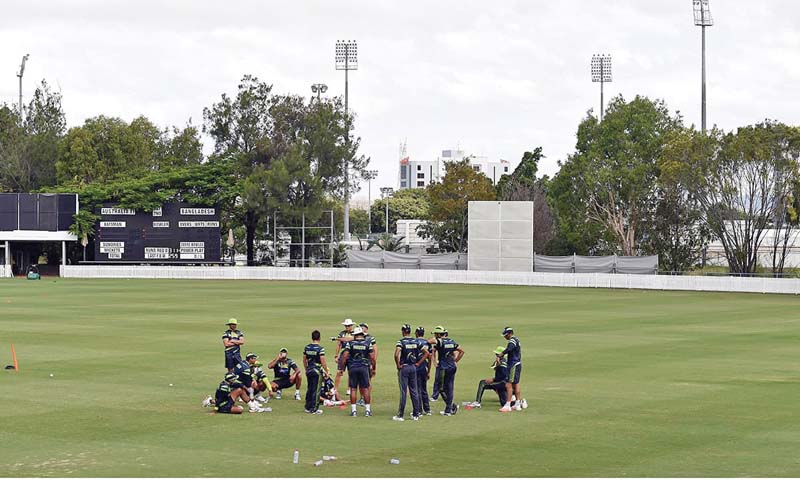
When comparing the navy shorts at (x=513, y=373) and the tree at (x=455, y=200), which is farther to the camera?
the tree at (x=455, y=200)

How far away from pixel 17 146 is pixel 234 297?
76156 millimetres

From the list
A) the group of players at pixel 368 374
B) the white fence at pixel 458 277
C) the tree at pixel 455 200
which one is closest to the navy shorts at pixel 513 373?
the group of players at pixel 368 374

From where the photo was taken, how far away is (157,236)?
9000 centimetres

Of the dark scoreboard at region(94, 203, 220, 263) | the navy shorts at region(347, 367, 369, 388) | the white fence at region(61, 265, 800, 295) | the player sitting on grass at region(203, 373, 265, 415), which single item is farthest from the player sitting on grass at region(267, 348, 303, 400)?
the dark scoreboard at region(94, 203, 220, 263)

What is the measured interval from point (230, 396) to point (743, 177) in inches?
2516

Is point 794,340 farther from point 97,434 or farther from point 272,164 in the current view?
point 272,164

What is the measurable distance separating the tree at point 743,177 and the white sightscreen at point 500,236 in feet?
37.2

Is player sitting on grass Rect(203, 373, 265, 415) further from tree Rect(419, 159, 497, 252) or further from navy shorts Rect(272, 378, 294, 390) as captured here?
tree Rect(419, 159, 497, 252)

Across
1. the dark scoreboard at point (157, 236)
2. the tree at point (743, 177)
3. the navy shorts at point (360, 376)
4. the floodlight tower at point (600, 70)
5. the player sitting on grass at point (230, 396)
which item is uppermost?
the floodlight tower at point (600, 70)

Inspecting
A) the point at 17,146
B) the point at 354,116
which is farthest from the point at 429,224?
the point at 17,146

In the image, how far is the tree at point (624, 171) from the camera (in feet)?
312

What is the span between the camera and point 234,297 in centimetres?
6262

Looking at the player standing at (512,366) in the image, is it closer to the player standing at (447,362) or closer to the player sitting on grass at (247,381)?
the player standing at (447,362)

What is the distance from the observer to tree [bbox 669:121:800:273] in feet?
254
